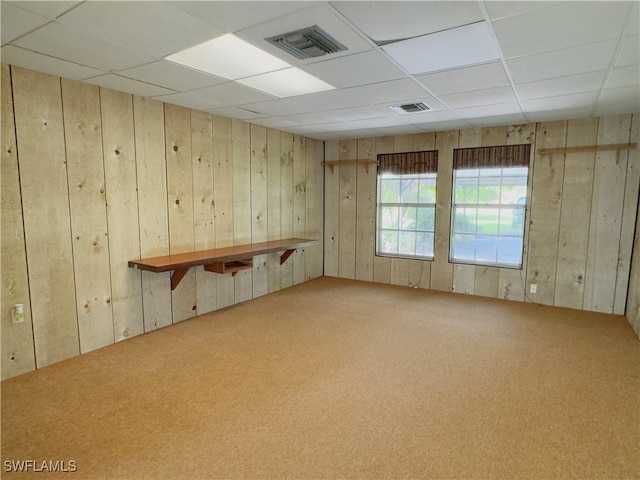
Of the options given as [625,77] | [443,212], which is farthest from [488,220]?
[625,77]


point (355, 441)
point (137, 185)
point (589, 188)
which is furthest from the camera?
point (589, 188)

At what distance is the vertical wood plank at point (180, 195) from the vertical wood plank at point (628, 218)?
491cm

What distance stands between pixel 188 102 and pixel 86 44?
143 cm

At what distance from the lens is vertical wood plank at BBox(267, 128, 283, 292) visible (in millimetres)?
5178

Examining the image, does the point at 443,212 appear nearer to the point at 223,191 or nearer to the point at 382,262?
the point at 382,262

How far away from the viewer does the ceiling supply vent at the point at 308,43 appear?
2139mm

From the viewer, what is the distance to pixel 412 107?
12.8ft

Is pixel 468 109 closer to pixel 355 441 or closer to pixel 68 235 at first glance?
pixel 355 441

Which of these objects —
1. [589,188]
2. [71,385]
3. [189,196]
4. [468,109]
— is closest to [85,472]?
[71,385]

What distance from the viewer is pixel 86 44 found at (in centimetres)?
231

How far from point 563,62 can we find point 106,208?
3.84 meters

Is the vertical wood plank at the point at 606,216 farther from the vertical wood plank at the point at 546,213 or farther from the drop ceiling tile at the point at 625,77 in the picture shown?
the drop ceiling tile at the point at 625,77

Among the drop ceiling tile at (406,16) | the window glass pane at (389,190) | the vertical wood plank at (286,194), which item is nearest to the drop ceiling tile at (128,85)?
the drop ceiling tile at (406,16)

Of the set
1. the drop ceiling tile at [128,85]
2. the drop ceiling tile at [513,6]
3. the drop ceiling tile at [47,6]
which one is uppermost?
the drop ceiling tile at [128,85]
